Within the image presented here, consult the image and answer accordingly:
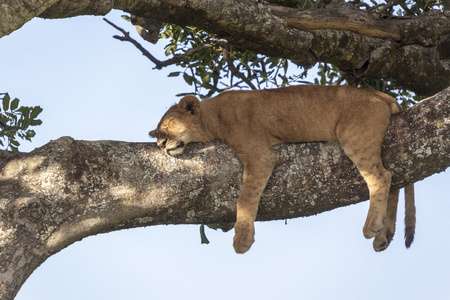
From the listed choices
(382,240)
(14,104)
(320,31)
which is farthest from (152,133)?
(382,240)

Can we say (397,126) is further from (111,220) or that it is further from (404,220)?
(111,220)

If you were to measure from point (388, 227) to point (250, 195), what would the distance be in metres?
1.31

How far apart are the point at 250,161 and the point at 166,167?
25.4 inches

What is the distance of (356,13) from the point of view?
5668mm

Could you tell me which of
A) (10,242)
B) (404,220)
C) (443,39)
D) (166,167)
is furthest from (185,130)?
(443,39)

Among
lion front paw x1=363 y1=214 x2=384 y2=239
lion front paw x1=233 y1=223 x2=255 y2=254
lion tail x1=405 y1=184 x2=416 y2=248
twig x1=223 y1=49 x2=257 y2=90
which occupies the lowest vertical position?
lion front paw x1=233 y1=223 x2=255 y2=254

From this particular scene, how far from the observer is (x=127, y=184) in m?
4.41

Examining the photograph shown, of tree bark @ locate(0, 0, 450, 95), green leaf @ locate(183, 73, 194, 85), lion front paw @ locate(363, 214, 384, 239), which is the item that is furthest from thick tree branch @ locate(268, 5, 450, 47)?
→ lion front paw @ locate(363, 214, 384, 239)

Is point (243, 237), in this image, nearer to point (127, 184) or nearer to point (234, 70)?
point (127, 184)

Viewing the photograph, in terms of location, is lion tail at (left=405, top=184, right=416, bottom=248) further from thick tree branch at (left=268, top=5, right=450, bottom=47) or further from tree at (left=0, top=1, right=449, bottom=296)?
thick tree branch at (left=268, top=5, right=450, bottom=47)

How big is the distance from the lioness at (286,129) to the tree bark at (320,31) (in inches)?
23.5

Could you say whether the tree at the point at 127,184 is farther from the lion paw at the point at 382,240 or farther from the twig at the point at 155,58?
the twig at the point at 155,58

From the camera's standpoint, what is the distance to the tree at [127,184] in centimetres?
418

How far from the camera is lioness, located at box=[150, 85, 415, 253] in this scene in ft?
14.7
